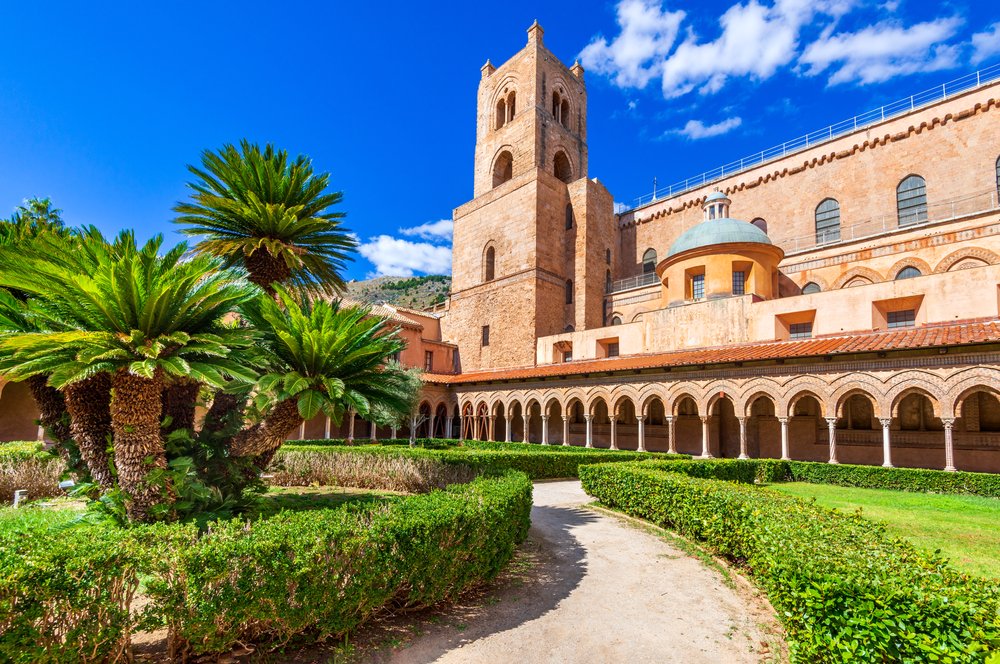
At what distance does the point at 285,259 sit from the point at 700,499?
9.87 m

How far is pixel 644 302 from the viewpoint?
Result: 32.9 meters

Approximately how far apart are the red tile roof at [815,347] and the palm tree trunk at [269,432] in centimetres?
1595

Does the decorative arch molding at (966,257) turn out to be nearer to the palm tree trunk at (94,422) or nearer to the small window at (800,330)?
the small window at (800,330)

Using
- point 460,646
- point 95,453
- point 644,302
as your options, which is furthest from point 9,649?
point 644,302

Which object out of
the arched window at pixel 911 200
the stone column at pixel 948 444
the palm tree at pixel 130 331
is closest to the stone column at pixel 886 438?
the stone column at pixel 948 444

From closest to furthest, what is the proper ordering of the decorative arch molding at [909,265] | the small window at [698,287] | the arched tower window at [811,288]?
the decorative arch molding at [909,265] → the small window at [698,287] → the arched tower window at [811,288]

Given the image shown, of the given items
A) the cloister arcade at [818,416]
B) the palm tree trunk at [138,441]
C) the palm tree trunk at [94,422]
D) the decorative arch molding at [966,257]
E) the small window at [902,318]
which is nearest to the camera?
the palm tree trunk at [138,441]

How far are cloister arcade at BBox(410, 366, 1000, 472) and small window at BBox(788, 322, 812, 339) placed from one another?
3451 millimetres

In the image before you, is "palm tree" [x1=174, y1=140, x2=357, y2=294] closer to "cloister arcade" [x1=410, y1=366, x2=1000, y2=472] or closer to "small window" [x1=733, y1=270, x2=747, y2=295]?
"cloister arcade" [x1=410, y1=366, x2=1000, y2=472]

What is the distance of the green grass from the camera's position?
25.1 feet

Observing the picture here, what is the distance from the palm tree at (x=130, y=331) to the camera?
20.4 ft

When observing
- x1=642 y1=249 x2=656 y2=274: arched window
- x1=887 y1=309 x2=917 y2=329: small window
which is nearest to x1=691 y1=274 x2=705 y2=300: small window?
x1=887 y1=309 x2=917 y2=329: small window

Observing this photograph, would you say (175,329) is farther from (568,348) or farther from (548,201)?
(548,201)

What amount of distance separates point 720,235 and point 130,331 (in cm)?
2522
